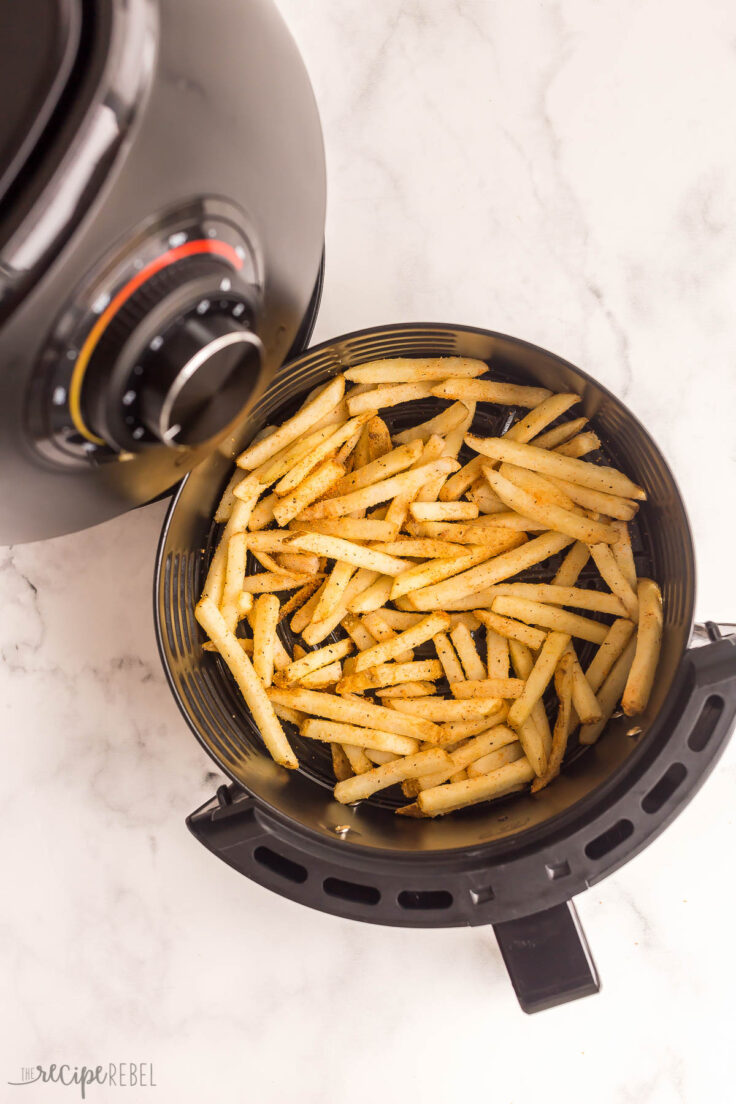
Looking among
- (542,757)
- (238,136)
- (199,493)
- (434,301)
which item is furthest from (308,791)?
(238,136)

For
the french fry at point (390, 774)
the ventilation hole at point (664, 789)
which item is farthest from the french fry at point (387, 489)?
the ventilation hole at point (664, 789)

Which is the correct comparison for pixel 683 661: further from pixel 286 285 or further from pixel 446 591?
pixel 286 285

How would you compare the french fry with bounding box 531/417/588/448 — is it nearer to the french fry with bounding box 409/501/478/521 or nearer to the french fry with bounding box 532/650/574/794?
the french fry with bounding box 409/501/478/521

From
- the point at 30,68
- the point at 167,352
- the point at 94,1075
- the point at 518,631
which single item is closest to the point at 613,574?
the point at 518,631

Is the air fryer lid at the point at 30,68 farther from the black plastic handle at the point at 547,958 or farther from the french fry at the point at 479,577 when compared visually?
the black plastic handle at the point at 547,958

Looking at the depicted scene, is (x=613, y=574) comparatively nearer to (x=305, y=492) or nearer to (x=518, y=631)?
(x=518, y=631)

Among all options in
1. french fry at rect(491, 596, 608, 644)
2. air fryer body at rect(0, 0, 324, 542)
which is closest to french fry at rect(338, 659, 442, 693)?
french fry at rect(491, 596, 608, 644)
